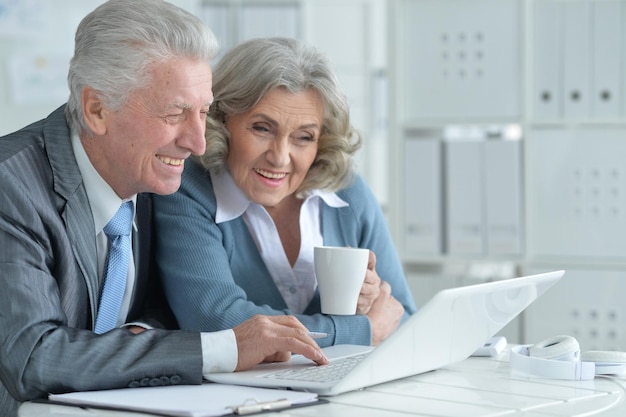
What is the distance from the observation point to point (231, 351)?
1.33 m

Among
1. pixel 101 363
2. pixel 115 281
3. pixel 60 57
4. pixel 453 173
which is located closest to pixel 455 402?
pixel 101 363

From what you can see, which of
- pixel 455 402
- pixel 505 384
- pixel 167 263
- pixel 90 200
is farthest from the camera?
pixel 167 263

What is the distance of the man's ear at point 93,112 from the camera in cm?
150

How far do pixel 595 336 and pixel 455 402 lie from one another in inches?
74.5

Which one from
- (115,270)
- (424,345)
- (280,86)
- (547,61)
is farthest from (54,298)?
(547,61)

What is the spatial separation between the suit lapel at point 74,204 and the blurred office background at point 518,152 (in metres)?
1.70

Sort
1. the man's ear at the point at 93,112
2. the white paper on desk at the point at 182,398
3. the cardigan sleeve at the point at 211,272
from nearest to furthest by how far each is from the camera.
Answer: the white paper on desk at the point at 182,398
the man's ear at the point at 93,112
the cardigan sleeve at the point at 211,272

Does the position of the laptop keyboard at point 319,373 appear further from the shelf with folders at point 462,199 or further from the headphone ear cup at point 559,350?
the shelf with folders at point 462,199

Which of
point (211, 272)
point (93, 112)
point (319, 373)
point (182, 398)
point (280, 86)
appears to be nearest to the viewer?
point (182, 398)

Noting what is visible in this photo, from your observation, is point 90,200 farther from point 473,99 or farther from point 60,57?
point 60,57

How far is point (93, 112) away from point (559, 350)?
792mm

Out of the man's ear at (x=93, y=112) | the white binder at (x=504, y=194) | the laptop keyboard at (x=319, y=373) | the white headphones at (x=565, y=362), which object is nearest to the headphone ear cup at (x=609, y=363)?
the white headphones at (x=565, y=362)

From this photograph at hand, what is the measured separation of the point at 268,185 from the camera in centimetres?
179

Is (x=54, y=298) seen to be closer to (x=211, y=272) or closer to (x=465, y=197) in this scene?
(x=211, y=272)
